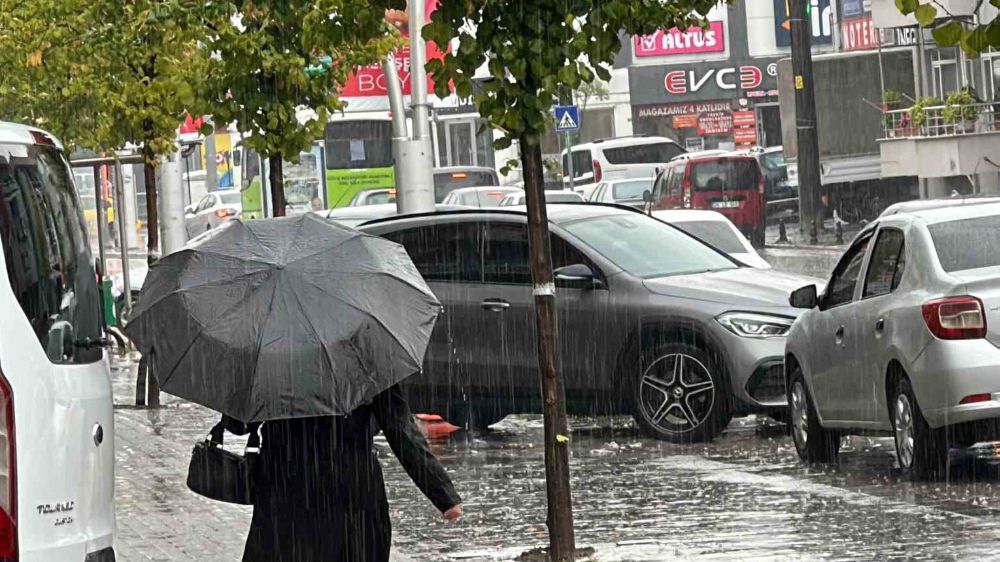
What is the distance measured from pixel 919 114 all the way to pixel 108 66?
93.1 ft

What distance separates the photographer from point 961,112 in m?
42.5

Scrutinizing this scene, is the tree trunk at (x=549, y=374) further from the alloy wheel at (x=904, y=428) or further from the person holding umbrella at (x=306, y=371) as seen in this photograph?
the person holding umbrella at (x=306, y=371)

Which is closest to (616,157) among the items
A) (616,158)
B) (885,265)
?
(616,158)

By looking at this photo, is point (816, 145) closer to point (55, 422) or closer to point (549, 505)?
point (549, 505)

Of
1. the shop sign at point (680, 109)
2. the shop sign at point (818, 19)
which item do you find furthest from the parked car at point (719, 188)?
the shop sign at point (680, 109)

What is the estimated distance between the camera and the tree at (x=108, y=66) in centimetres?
1752

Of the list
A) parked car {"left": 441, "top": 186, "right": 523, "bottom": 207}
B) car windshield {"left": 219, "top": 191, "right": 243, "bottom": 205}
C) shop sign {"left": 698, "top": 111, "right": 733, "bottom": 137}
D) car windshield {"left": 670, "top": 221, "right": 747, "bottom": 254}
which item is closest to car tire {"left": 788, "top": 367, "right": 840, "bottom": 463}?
car windshield {"left": 670, "top": 221, "right": 747, "bottom": 254}

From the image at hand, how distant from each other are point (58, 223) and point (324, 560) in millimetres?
1327

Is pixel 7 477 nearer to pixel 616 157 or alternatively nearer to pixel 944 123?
pixel 944 123

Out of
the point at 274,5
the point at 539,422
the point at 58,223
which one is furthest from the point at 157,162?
the point at 58,223

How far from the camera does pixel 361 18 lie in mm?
9656

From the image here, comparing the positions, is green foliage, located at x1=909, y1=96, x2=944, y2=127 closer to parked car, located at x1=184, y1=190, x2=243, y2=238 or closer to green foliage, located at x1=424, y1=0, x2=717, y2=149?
parked car, located at x1=184, y1=190, x2=243, y2=238

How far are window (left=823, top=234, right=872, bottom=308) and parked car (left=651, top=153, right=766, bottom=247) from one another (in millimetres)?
27051

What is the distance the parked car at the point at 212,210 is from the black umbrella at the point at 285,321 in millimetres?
48200
